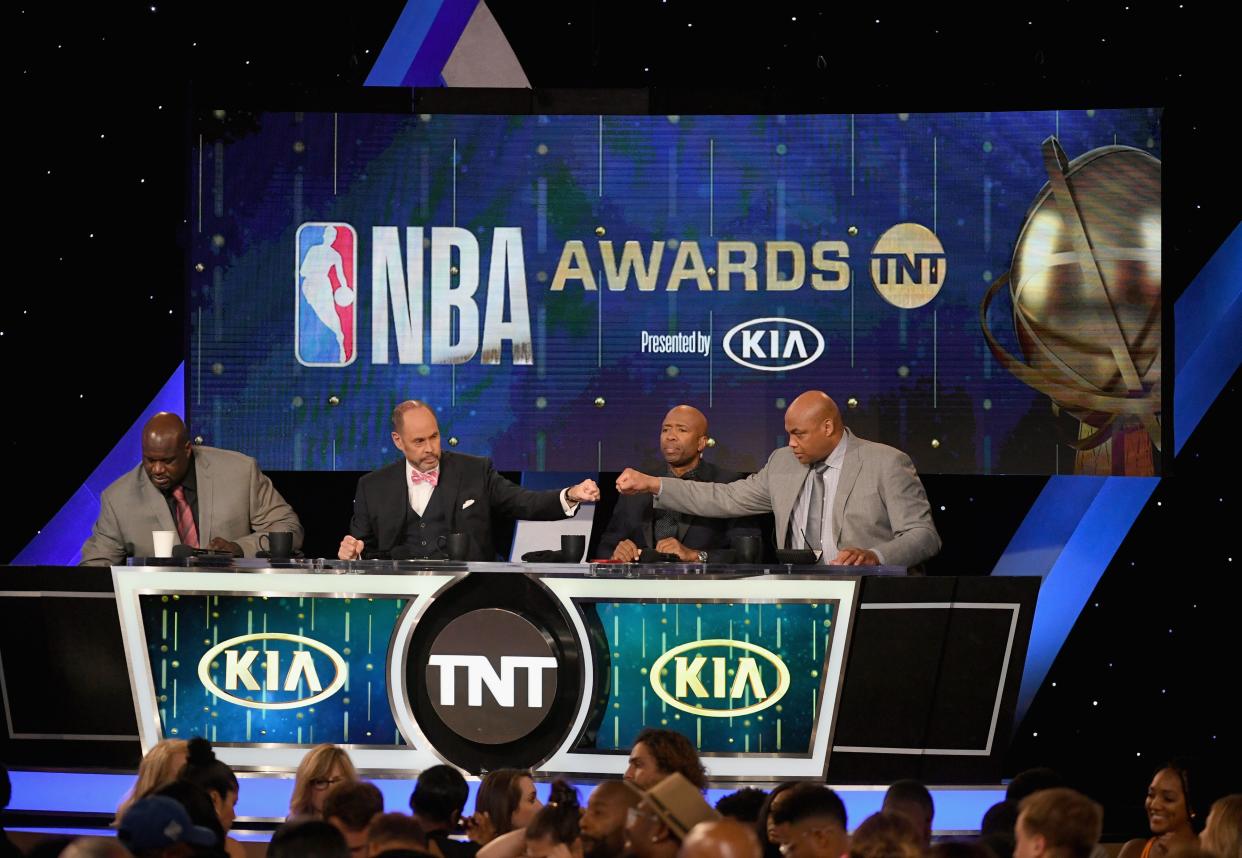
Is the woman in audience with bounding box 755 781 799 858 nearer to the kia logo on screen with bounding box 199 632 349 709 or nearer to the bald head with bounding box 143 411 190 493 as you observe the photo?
the kia logo on screen with bounding box 199 632 349 709

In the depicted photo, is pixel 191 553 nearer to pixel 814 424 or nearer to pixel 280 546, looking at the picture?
pixel 280 546

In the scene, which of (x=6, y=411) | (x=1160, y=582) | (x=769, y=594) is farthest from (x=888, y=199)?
(x=6, y=411)

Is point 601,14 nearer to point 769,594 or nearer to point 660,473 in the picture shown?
point 660,473

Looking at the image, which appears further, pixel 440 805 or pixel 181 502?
pixel 181 502

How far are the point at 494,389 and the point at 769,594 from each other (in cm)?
253

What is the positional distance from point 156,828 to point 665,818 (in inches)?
41.9

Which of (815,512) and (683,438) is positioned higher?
(683,438)

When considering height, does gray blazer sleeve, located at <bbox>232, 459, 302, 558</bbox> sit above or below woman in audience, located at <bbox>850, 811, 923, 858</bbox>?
above

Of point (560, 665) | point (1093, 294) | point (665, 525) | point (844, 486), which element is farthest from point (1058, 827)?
point (1093, 294)

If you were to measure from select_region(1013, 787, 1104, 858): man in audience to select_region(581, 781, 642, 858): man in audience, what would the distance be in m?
0.85

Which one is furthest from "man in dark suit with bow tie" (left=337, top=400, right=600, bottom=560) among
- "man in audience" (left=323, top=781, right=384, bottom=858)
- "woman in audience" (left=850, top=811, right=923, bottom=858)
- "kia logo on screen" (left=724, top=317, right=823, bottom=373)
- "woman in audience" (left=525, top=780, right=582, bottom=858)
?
"woman in audience" (left=850, top=811, right=923, bottom=858)

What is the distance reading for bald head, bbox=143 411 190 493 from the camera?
22.5 feet

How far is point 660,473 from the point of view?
791 centimetres

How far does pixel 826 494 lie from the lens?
6.84m
